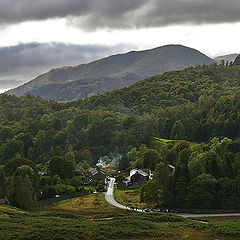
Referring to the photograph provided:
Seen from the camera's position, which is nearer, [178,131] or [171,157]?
[171,157]

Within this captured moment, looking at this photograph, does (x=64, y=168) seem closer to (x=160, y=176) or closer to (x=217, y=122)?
(x=160, y=176)

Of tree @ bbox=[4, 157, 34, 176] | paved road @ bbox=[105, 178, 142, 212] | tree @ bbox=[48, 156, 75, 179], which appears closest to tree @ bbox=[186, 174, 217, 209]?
paved road @ bbox=[105, 178, 142, 212]

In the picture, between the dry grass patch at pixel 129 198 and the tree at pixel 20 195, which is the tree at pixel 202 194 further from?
the tree at pixel 20 195

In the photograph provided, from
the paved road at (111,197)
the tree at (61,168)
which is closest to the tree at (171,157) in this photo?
the paved road at (111,197)

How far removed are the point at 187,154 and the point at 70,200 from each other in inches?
1214

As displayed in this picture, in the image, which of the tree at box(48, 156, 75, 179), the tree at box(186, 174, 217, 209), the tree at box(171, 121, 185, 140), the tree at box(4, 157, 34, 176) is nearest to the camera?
the tree at box(186, 174, 217, 209)

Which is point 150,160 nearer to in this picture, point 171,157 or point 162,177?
point 171,157

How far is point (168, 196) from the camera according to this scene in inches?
2368

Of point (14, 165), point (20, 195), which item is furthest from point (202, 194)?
point (14, 165)

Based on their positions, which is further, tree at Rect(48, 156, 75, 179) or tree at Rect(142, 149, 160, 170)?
tree at Rect(142, 149, 160, 170)

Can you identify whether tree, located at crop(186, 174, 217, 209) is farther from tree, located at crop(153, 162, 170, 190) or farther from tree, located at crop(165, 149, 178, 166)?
tree, located at crop(165, 149, 178, 166)

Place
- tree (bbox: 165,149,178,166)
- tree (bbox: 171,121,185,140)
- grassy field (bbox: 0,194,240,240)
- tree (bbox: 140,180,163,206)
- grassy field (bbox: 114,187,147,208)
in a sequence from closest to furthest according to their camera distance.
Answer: grassy field (bbox: 0,194,240,240) < tree (bbox: 140,180,163,206) < grassy field (bbox: 114,187,147,208) < tree (bbox: 165,149,178,166) < tree (bbox: 171,121,185,140)

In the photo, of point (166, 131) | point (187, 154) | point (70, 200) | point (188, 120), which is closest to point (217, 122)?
point (188, 120)

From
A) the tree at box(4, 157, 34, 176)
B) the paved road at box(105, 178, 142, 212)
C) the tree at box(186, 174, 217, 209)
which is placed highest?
the tree at box(4, 157, 34, 176)
